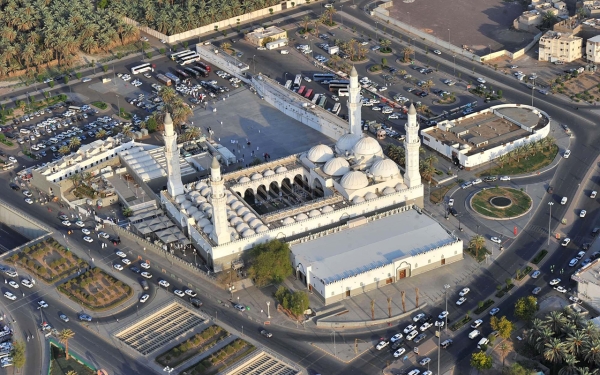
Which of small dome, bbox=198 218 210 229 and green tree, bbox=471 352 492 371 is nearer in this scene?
green tree, bbox=471 352 492 371

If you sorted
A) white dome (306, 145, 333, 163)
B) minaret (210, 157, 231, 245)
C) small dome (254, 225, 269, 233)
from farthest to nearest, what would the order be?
white dome (306, 145, 333, 163)
small dome (254, 225, 269, 233)
minaret (210, 157, 231, 245)

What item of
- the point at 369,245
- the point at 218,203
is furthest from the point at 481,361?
the point at 218,203

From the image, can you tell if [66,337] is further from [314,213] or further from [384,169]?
[384,169]

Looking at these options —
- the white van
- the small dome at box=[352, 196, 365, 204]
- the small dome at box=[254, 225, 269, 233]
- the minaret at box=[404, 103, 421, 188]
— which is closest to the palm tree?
the small dome at box=[254, 225, 269, 233]

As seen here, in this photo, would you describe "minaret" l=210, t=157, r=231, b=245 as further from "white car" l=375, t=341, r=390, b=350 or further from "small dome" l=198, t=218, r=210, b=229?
"white car" l=375, t=341, r=390, b=350

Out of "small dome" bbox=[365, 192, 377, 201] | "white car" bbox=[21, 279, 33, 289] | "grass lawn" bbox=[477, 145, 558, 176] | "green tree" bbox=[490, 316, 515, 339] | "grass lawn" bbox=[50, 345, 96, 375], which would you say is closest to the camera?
"green tree" bbox=[490, 316, 515, 339]

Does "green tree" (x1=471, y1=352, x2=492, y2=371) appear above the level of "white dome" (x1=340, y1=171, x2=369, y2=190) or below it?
below

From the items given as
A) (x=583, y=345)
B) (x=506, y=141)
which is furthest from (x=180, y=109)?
(x=583, y=345)

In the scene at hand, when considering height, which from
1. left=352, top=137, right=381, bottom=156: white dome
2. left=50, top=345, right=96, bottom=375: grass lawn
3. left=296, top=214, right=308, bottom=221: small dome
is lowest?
left=50, top=345, right=96, bottom=375: grass lawn
